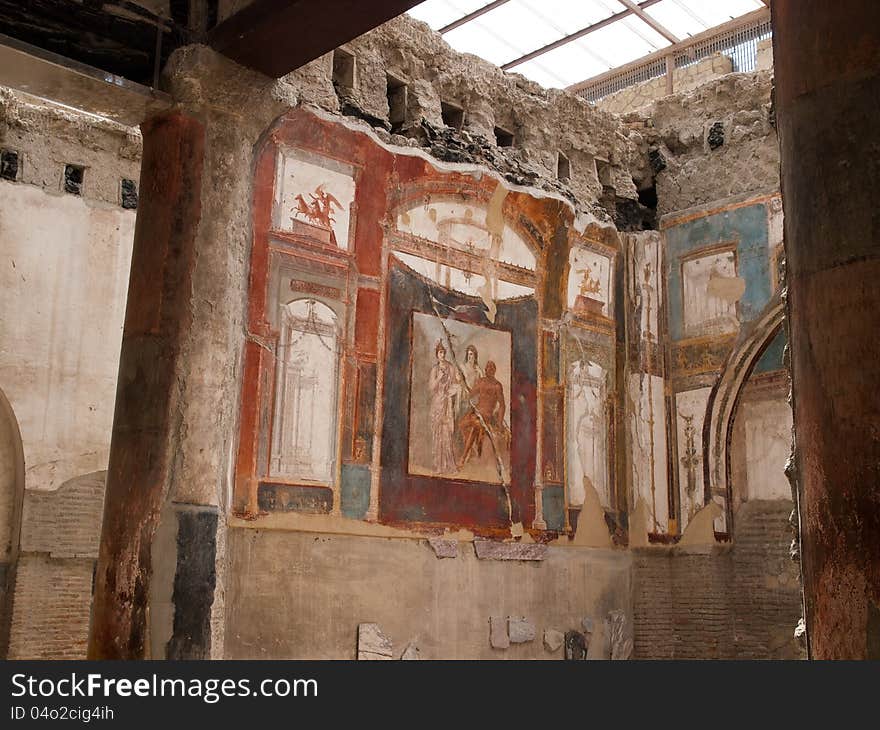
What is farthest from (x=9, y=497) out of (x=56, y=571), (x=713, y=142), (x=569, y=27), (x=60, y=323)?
(x=569, y=27)

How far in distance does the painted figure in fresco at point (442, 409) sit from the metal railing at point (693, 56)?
6.75 meters

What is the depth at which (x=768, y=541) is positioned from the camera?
24.5 ft

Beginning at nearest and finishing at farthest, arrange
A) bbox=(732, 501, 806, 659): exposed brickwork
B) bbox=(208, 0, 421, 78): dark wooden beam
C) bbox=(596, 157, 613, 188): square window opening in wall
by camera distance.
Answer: bbox=(208, 0, 421, 78): dark wooden beam < bbox=(732, 501, 806, 659): exposed brickwork < bbox=(596, 157, 613, 188): square window opening in wall

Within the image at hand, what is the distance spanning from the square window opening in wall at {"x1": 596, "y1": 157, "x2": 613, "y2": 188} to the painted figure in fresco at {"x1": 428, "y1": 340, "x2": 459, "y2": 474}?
2468 millimetres

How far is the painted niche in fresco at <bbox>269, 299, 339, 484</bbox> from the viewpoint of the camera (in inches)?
221

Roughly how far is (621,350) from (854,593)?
605cm

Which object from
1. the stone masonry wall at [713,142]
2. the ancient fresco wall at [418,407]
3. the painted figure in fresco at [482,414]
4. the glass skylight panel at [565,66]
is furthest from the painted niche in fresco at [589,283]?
the glass skylight panel at [565,66]

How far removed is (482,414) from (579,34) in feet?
22.8

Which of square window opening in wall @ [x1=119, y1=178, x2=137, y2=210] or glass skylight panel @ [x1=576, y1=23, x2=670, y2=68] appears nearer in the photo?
square window opening in wall @ [x1=119, y1=178, x2=137, y2=210]

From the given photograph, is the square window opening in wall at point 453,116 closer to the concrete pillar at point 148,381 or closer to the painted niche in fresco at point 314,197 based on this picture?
the painted niche in fresco at point 314,197

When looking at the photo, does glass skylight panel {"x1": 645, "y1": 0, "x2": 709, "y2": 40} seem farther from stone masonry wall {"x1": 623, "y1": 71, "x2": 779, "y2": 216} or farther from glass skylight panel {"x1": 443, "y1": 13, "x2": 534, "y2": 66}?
stone masonry wall {"x1": 623, "y1": 71, "x2": 779, "y2": 216}

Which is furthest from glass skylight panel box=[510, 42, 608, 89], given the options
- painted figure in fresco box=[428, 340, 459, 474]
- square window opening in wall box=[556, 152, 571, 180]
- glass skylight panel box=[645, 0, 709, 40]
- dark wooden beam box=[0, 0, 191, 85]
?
dark wooden beam box=[0, 0, 191, 85]

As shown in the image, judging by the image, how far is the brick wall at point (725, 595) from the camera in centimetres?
736

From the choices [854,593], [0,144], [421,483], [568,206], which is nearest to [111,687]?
[854,593]
